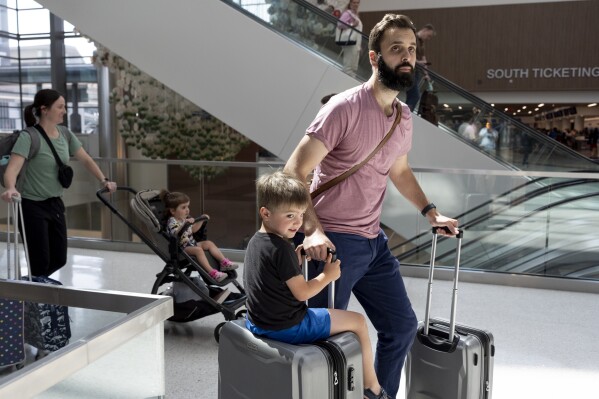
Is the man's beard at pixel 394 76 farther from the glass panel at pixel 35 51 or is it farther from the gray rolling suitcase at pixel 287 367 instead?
the glass panel at pixel 35 51

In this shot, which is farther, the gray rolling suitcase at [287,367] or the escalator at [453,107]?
the escalator at [453,107]

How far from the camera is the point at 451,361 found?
261 centimetres

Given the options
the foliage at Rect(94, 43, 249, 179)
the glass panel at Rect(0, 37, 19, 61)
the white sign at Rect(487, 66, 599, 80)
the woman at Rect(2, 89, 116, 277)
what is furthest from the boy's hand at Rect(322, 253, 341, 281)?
the glass panel at Rect(0, 37, 19, 61)

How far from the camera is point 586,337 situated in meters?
4.52

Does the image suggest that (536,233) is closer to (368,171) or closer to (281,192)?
(368,171)

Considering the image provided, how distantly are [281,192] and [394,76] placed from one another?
0.63 m

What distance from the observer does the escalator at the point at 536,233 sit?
237 inches

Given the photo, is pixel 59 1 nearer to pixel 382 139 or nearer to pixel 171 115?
pixel 171 115

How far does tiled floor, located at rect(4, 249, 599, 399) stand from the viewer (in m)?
3.62

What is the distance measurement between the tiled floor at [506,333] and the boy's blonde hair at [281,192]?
1.61 m

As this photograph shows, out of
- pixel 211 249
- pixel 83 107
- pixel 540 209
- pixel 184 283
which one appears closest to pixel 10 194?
pixel 184 283

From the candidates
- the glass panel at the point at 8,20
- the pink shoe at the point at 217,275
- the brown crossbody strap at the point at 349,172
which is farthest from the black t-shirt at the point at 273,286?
the glass panel at the point at 8,20

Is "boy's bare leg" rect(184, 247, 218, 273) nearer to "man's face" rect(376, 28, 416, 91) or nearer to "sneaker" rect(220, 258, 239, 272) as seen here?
"sneaker" rect(220, 258, 239, 272)

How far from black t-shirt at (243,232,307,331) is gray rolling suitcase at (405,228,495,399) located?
2.43 ft
